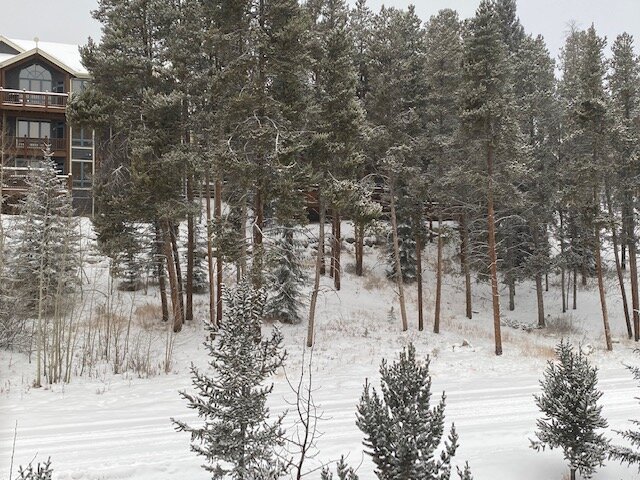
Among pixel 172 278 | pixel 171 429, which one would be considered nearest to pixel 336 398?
pixel 171 429

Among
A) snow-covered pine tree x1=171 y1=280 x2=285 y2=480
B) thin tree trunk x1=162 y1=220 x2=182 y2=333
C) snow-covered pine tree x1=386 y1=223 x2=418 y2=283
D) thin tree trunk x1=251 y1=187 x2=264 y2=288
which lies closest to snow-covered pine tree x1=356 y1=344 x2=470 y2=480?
snow-covered pine tree x1=171 y1=280 x2=285 y2=480

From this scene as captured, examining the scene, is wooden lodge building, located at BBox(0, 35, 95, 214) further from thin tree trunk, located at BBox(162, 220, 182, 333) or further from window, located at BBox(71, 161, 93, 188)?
thin tree trunk, located at BBox(162, 220, 182, 333)

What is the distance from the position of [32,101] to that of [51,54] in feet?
12.9

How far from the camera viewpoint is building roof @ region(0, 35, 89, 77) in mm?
34422

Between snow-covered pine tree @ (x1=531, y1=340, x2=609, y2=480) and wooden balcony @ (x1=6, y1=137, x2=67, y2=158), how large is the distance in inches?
1338

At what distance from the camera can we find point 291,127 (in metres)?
17.5

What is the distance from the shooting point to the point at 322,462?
353 inches

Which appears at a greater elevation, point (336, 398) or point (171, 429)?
point (171, 429)

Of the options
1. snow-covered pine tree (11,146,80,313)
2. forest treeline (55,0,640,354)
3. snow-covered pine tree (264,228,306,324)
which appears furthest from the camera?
snow-covered pine tree (264,228,306,324)

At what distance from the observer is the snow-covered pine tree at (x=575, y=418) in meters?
8.37

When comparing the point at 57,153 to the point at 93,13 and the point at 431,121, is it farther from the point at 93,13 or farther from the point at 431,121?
the point at 431,121

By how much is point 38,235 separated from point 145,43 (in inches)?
346

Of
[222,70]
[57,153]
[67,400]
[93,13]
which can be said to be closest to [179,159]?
[222,70]

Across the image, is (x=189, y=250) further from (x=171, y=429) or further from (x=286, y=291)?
(x=171, y=429)
